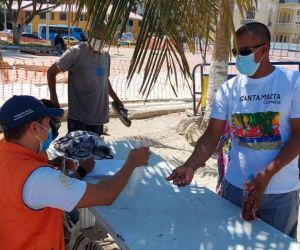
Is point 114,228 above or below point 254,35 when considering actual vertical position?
below

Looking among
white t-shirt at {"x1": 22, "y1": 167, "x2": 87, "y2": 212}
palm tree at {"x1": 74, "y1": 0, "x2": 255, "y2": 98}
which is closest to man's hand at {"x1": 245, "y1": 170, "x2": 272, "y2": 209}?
palm tree at {"x1": 74, "y1": 0, "x2": 255, "y2": 98}

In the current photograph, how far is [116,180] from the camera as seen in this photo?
72.7 inches

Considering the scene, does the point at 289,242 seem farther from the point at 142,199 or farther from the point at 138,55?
the point at 138,55

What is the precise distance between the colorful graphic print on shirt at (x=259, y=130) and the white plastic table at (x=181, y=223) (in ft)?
1.07

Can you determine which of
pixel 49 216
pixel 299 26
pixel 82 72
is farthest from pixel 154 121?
pixel 299 26

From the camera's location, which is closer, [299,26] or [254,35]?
[254,35]

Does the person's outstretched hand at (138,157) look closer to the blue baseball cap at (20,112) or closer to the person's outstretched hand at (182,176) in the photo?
the person's outstretched hand at (182,176)

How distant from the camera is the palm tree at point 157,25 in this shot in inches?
77.6

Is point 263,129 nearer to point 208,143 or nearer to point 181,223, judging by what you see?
point 208,143

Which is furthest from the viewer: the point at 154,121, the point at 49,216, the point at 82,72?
the point at 154,121

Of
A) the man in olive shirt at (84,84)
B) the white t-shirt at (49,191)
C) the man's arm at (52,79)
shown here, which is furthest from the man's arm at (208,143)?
the man's arm at (52,79)

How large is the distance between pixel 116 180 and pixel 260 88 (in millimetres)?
812

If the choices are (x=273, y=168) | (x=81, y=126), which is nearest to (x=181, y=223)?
(x=273, y=168)

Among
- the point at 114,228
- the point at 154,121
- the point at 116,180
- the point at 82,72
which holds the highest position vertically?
the point at 82,72
